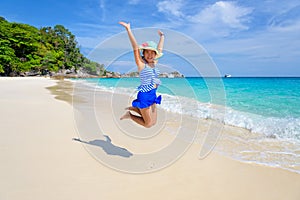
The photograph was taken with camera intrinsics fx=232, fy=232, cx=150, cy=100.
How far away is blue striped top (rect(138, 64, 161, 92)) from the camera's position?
3.75 meters

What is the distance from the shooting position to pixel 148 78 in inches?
149

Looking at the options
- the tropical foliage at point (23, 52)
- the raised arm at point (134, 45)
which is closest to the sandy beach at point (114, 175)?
the raised arm at point (134, 45)

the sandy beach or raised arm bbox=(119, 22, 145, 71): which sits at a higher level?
raised arm bbox=(119, 22, 145, 71)

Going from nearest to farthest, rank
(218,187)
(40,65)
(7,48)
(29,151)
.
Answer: (218,187)
(29,151)
(7,48)
(40,65)

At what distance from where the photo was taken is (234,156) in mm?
4289

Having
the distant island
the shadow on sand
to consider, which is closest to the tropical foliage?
the distant island

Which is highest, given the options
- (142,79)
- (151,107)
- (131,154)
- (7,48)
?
(7,48)

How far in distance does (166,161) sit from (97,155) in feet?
3.78

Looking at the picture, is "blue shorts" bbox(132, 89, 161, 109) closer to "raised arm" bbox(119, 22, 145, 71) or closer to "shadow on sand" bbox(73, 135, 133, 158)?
"raised arm" bbox(119, 22, 145, 71)

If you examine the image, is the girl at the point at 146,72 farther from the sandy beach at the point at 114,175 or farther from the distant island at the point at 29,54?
the distant island at the point at 29,54

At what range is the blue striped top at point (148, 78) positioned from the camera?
375 cm

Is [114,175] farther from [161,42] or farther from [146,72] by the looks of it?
[161,42]

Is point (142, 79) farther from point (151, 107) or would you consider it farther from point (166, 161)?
point (166, 161)

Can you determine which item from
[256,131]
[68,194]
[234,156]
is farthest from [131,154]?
[256,131]
